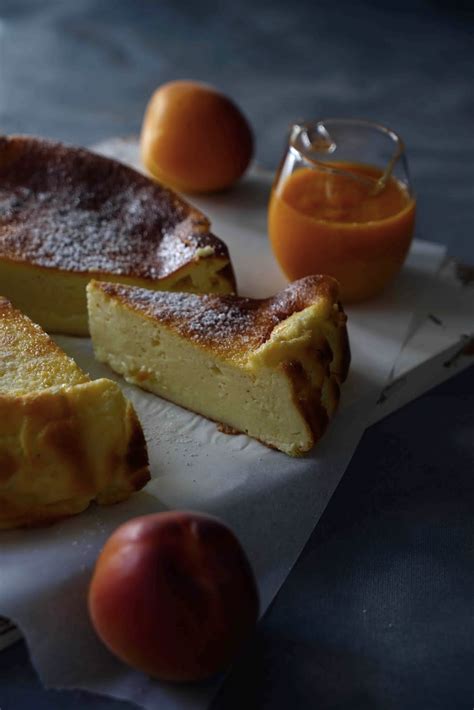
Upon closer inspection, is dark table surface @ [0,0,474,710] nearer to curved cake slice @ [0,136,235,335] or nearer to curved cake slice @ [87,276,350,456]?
curved cake slice @ [87,276,350,456]

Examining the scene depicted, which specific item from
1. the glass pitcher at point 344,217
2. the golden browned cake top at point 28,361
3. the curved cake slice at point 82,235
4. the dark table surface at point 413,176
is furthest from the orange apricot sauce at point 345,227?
the golden browned cake top at point 28,361

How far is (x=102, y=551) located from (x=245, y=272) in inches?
58.1

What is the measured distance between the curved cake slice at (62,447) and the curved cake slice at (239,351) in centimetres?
35

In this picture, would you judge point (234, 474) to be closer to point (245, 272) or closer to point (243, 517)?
point (243, 517)

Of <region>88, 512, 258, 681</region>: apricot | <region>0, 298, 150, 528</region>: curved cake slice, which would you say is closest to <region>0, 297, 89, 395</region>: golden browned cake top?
<region>0, 298, 150, 528</region>: curved cake slice

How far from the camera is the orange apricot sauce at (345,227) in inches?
124

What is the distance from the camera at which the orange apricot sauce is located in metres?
3.15

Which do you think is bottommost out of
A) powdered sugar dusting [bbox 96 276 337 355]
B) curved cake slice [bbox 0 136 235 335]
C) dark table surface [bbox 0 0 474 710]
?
dark table surface [bbox 0 0 474 710]

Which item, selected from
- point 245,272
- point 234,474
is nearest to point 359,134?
point 245,272

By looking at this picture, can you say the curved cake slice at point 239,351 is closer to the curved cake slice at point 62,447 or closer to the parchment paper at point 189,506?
the parchment paper at point 189,506

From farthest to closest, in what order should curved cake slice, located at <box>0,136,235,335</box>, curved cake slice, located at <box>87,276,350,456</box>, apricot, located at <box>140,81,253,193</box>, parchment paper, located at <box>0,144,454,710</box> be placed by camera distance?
1. apricot, located at <box>140,81,253,193</box>
2. curved cake slice, located at <box>0,136,235,335</box>
3. curved cake slice, located at <box>87,276,350,456</box>
4. parchment paper, located at <box>0,144,454,710</box>

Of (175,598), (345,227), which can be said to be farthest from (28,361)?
(345,227)

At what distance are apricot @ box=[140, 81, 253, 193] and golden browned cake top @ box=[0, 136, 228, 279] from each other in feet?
0.99

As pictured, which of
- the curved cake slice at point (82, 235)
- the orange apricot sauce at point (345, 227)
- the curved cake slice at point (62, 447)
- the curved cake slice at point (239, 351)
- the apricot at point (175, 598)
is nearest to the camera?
the apricot at point (175, 598)
